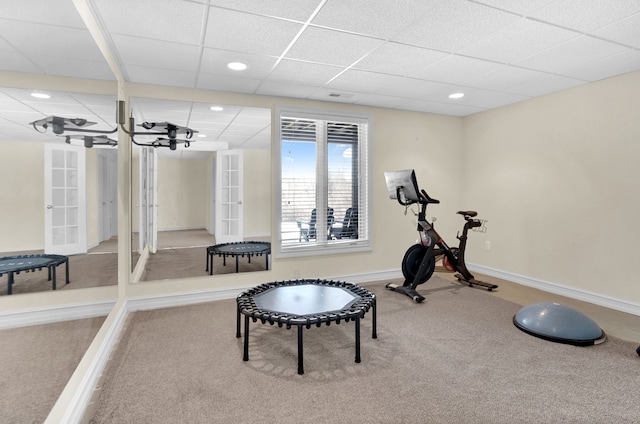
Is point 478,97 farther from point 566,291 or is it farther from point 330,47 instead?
point 566,291

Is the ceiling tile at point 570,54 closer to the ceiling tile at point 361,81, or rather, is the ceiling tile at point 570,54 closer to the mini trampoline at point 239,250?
the ceiling tile at point 361,81

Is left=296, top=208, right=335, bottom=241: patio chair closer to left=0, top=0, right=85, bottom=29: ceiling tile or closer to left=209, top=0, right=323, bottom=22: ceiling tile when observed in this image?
left=209, top=0, right=323, bottom=22: ceiling tile

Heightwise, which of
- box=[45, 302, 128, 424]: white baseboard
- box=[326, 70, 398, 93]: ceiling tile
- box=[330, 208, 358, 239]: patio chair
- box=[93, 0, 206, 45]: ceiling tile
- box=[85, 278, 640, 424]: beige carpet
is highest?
box=[326, 70, 398, 93]: ceiling tile

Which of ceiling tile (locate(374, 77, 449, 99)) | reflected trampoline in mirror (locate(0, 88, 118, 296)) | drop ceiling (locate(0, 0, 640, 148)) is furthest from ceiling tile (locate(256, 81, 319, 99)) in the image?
reflected trampoline in mirror (locate(0, 88, 118, 296))

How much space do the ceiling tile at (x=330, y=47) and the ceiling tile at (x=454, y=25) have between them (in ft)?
0.92

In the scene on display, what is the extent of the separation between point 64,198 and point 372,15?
2.10 metres

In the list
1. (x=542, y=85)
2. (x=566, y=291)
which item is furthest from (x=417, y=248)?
(x=542, y=85)

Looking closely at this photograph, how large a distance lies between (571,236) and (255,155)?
3.83 meters

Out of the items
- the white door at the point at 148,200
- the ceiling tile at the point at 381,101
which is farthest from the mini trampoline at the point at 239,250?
the ceiling tile at the point at 381,101

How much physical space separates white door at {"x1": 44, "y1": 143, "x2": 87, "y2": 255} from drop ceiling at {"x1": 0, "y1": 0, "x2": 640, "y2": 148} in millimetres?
190

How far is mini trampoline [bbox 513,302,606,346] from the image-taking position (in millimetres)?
2801

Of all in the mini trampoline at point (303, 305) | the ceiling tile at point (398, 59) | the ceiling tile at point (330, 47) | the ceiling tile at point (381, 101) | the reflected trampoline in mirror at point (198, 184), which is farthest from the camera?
the ceiling tile at point (381, 101)

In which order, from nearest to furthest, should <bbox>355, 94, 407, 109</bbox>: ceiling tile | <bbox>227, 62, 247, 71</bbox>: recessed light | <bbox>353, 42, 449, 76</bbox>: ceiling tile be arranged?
<bbox>353, 42, 449, 76</bbox>: ceiling tile, <bbox>227, 62, 247, 71</bbox>: recessed light, <bbox>355, 94, 407, 109</bbox>: ceiling tile

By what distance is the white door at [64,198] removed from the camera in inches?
52.9
